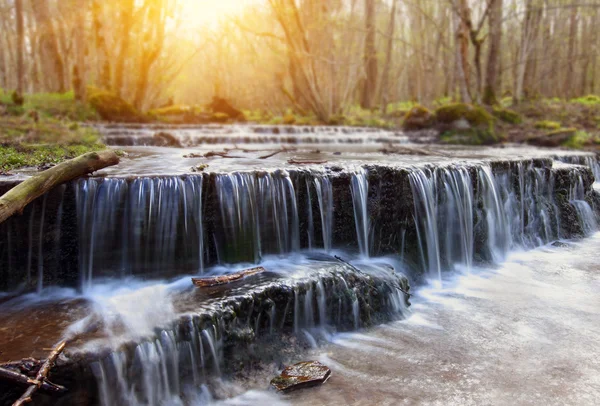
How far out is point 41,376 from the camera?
3260mm

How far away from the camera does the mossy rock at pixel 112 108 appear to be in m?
16.8

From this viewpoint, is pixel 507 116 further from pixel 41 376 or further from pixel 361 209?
pixel 41 376

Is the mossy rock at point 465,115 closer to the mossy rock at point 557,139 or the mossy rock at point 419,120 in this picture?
the mossy rock at point 419,120

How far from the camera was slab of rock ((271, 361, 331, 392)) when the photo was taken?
4047mm

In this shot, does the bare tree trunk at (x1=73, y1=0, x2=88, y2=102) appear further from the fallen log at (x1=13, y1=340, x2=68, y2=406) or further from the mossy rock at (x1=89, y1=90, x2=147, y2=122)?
the fallen log at (x1=13, y1=340, x2=68, y2=406)

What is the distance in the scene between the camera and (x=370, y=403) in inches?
152

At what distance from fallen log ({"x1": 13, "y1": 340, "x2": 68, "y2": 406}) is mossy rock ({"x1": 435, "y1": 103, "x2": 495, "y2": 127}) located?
1433 cm

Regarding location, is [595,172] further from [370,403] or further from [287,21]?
[287,21]

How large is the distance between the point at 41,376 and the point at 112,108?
50.2ft

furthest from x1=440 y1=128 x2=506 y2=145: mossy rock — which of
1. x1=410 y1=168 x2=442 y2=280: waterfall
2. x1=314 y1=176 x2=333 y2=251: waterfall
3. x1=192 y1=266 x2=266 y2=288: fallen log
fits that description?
x1=192 y1=266 x2=266 y2=288: fallen log

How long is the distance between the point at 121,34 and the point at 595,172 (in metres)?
17.6

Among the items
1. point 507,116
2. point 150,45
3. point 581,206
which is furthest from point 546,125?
point 150,45

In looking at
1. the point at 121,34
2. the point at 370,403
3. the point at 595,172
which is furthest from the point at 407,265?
the point at 121,34

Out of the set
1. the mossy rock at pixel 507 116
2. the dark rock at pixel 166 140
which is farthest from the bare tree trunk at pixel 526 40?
the dark rock at pixel 166 140
